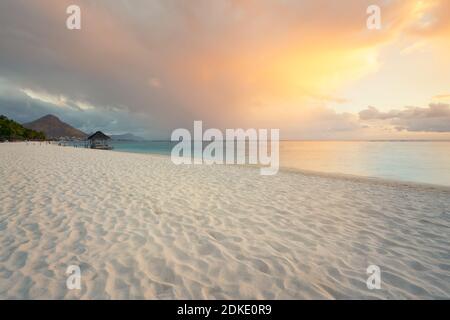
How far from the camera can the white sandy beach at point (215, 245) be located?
8.93 feet

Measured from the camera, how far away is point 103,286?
2.69 m

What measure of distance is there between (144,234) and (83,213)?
1964 mm

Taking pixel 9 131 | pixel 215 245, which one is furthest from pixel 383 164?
pixel 9 131

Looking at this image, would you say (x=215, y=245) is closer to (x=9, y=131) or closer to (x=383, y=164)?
(x=383, y=164)

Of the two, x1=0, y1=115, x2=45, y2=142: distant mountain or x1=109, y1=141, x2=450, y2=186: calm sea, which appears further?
x1=0, y1=115, x2=45, y2=142: distant mountain

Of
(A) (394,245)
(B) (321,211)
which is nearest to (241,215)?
(B) (321,211)

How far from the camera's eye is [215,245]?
378 cm

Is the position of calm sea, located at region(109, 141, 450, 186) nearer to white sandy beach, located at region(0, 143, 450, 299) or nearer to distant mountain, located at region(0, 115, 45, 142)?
white sandy beach, located at region(0, 143, 450, 299)

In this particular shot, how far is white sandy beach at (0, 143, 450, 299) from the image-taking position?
8.93ft

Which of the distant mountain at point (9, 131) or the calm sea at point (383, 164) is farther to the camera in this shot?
the distant mountain at point (9, 131)

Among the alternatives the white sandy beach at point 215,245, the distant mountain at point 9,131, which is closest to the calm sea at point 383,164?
the white sandy beach at point 215,245

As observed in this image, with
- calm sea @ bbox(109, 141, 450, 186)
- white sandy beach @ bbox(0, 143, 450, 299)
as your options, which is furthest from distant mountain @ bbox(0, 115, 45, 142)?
white sandy beach @ bbox(0, 143, 450, 299)

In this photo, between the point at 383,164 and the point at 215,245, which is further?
the point at 383,164

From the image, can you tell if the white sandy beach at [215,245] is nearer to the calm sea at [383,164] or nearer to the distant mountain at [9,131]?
the calm sea at [383,164]
